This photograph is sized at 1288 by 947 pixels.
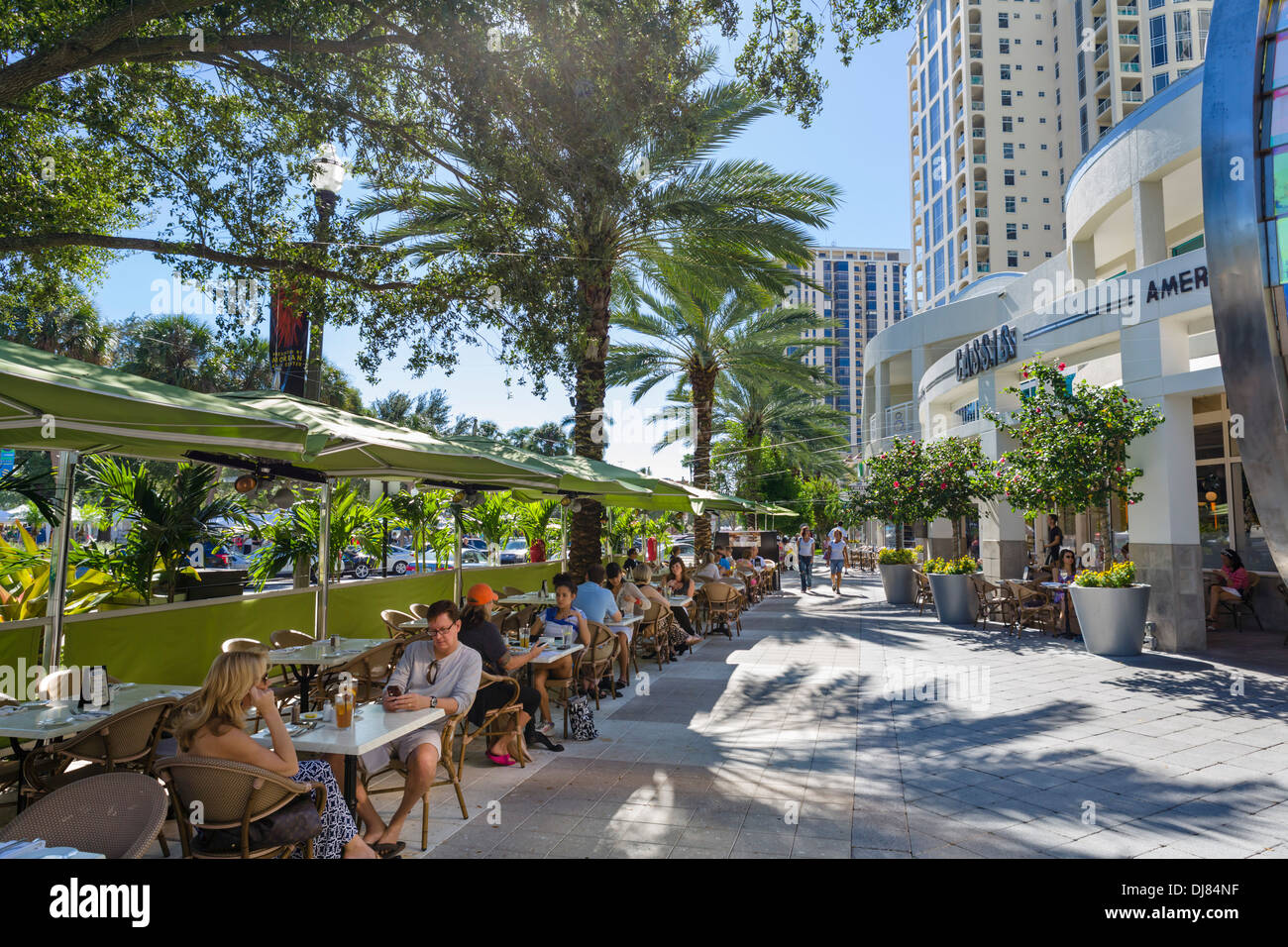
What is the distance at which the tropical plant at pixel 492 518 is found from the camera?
15.9 meters

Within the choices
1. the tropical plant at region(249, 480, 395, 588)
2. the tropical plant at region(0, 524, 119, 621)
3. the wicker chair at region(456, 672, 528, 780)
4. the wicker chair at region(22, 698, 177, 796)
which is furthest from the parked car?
the wicker chair at region(22, 698, 177, 796)

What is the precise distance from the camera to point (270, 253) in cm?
892

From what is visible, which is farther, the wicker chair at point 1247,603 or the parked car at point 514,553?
the parked car at point 514,553

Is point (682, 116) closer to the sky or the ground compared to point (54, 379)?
closer to the sky

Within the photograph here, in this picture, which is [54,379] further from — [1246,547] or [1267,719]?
[1246,547]

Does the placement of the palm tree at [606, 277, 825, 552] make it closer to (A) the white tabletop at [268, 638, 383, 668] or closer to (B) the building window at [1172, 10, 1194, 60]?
(A) the white tabletop at [268, 638, 383, 668]

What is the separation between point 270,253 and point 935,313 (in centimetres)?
2707

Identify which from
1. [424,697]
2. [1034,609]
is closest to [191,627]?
[424,697]

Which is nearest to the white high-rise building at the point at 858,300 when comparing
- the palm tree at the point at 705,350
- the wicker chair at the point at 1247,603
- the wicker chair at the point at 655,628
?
the palm tree at the point at 705,350

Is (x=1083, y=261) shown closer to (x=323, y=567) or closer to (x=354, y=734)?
(x=323, y=567)

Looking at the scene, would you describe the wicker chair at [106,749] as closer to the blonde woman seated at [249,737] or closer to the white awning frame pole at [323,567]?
the blonde woman seated at [249,737]

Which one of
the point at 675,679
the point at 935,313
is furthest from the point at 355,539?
the point at 935,313

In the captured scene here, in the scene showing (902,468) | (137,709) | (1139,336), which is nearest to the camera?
(137,709)

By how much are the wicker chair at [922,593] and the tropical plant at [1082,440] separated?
5.84 metres
